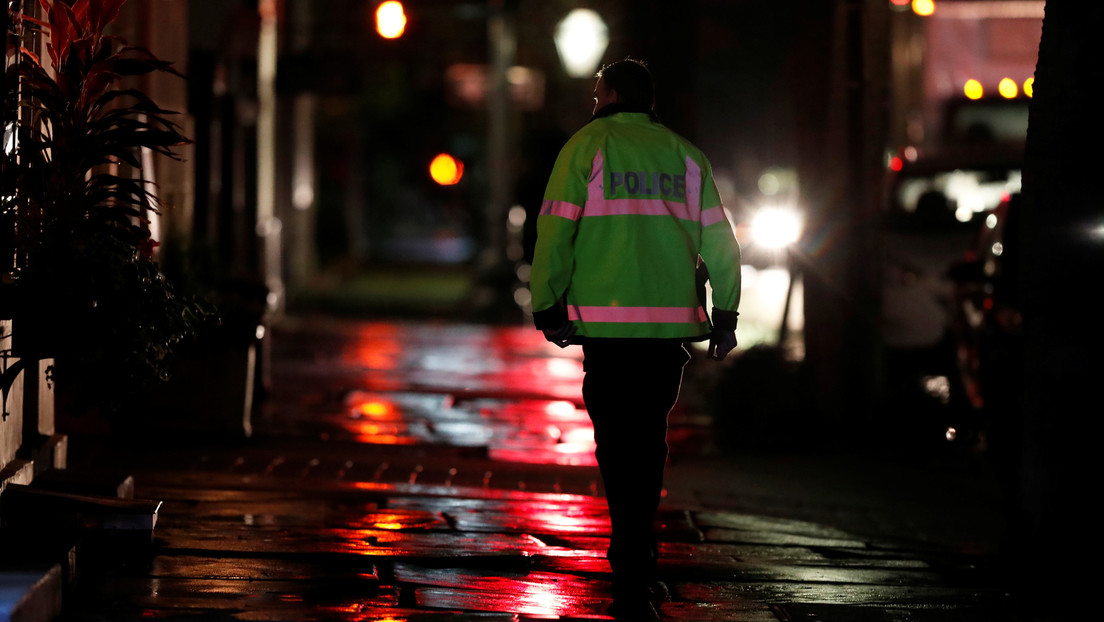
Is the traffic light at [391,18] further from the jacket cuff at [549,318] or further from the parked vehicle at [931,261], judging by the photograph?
the jacket cuff at [549,318]

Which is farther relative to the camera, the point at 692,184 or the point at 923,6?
the point at 923,6

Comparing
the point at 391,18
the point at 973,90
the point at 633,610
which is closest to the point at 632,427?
the point at 633,610

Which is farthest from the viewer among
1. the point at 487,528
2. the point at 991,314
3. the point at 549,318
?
the point at 991,314

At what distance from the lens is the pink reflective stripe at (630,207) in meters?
5.41

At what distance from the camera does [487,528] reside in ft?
22.1

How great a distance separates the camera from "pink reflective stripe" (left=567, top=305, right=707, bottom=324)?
17.6 ft

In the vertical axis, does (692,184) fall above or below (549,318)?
above

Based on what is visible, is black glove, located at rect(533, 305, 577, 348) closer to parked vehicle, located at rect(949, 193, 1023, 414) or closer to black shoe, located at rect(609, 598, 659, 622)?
black shoe, located at rect(609, 598, 659, 622)

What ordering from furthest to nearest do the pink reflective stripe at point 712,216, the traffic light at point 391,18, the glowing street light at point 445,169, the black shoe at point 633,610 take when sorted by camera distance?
the glowing street light at point 445,169, the traffic light at point 391,18, the pink reflective stripe at point 712,216, the black shoe at point 633,610

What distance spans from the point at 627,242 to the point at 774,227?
753 centimetres

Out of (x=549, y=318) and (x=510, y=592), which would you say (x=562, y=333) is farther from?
(x=510, y=592)

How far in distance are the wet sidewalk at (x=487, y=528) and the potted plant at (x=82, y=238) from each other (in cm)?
79

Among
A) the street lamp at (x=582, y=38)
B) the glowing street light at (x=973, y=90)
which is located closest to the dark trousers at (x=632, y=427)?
the street lamp at (x=582, y=38)

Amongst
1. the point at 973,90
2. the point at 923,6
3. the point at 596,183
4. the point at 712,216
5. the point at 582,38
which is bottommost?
the point at 712,216
